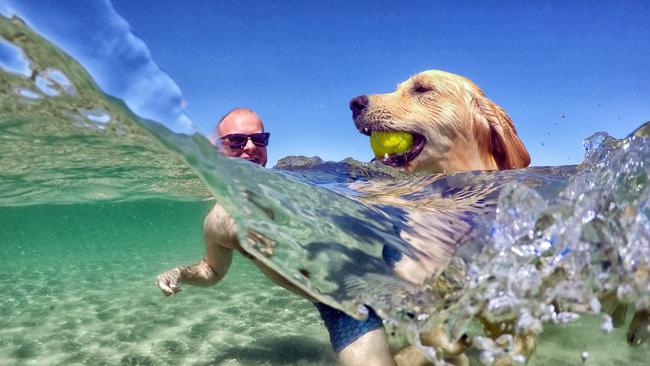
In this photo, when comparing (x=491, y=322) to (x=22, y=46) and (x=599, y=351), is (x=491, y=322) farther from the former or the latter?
(x=22, y=46)

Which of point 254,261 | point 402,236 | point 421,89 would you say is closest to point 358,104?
point 421,89

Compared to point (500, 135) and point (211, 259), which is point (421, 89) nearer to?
point (500, 135)

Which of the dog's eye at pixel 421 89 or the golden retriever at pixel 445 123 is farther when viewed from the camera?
the dog's eye at pixel 421 89

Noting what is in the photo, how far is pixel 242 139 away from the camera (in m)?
6.03

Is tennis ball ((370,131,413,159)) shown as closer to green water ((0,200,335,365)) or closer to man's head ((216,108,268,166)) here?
man's head ((216,108,268,166))

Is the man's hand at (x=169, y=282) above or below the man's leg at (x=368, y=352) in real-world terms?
above

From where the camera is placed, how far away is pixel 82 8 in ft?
6.98

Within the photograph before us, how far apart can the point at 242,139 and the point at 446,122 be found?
2.82 meters

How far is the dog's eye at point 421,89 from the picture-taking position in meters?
4.98

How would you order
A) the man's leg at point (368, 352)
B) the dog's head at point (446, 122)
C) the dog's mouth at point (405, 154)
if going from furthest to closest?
the dog's mouth at point (405, 154)
the dog's head at point (446, 122)
the man's leg at point (368, 352)

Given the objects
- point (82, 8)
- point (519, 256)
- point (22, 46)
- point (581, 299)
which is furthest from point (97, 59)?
point (581, 299)

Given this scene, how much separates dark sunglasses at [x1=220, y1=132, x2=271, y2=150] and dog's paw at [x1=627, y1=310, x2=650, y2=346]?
4.64m

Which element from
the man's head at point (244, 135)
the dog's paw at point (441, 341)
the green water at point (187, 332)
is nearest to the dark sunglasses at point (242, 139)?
the man's head at point (244, 135)

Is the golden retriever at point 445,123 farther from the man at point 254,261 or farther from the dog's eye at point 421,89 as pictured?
the man at point 254,261
